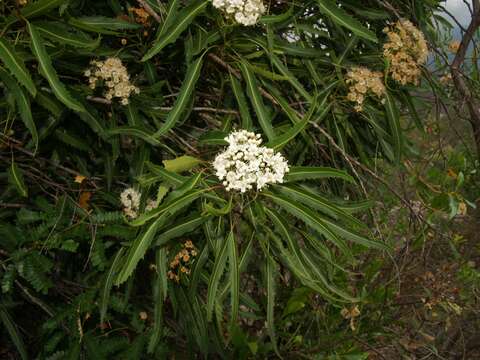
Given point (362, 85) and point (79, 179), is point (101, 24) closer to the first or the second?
point (79, 179)

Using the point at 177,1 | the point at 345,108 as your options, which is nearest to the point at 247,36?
the point at 177,1

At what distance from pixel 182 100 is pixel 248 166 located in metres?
0.33

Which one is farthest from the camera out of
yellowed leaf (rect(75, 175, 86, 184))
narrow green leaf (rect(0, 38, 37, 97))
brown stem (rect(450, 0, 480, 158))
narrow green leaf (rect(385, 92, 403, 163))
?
brown stem (rect(450, 0, 480, 158))

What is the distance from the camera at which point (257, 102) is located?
167 cm

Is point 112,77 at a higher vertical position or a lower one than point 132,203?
higher

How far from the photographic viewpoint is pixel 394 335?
331 cm

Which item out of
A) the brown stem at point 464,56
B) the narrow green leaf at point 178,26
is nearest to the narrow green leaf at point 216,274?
the narrow green leaf at point 178,26

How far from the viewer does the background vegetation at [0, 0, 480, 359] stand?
4.86ft

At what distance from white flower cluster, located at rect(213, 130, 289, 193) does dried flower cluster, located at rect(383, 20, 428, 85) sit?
0.77m

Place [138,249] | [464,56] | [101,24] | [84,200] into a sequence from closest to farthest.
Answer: [138,249], [101,24], [84,200], [464,56]

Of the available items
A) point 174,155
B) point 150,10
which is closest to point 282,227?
point 174,155

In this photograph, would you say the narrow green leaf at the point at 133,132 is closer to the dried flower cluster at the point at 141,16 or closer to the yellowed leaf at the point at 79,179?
the yellowed leaf at the point at 79,179

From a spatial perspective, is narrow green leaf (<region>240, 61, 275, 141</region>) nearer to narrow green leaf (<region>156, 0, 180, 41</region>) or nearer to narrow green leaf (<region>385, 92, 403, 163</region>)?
narrow green leaf (<region>156, 0, 180, 41</region>)

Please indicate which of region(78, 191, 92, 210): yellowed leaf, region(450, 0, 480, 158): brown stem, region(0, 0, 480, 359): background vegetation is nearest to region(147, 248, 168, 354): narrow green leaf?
region(0, 0, 480, 359): background vegetation
